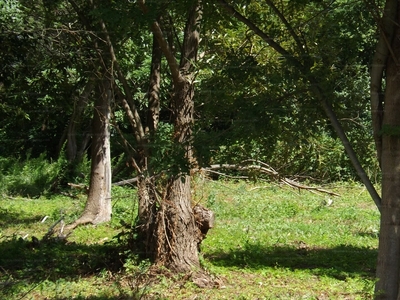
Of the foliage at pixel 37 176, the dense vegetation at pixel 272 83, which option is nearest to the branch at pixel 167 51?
the dense vegetation at pixel 272 83

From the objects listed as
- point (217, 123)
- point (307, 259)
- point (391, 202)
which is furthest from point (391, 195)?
point (307, 259)

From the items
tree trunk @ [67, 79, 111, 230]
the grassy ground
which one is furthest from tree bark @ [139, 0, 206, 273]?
tree trunk @ [67, 79, 111, 230]

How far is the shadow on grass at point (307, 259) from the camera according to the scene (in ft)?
27.1

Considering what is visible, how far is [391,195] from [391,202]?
0.05 metres

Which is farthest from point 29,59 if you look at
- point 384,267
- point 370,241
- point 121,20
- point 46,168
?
point 46,168

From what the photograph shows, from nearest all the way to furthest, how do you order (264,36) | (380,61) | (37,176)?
(380,61)
(264,36)
(37,176)

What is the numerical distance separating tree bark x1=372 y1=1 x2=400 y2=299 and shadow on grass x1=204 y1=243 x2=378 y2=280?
11.2 feet

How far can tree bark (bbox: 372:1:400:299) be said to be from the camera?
14.6ft

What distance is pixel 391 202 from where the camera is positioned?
14.7 ft

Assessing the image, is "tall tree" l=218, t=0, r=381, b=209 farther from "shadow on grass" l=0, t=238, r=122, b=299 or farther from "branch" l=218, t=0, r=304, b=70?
"shadow on grass" l=0, t=238, r=122, b=299

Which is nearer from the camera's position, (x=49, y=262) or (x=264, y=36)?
(x=264, y=36)

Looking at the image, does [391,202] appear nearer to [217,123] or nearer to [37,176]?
[217,123]

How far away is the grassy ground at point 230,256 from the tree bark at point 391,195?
49.5 inches

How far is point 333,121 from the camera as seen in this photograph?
4.78 metres
